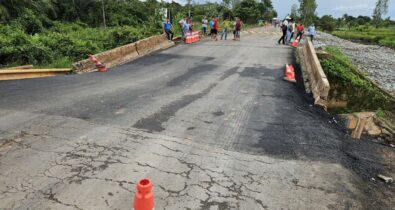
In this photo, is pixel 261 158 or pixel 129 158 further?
pixel 261 158

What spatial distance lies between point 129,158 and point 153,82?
6396 millimetres

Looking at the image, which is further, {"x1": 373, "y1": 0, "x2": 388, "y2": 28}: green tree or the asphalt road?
{"x1": 373, "y1": 0, "x2": 388, "y2": 28}: green tree

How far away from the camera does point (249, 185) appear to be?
17.5 feet

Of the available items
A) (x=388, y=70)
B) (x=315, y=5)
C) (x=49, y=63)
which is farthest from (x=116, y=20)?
(x=315, y=5)

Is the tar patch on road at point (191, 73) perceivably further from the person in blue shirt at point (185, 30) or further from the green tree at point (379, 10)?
the green tree at point (379, 10)

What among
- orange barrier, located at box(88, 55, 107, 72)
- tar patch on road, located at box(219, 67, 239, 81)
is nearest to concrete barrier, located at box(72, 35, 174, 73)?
orange barrier, located at box(88, 55, 107, 72)

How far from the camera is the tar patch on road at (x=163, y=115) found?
24.5 feet

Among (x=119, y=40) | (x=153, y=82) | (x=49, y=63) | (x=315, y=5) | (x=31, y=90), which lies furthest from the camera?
(x=315, y=5)

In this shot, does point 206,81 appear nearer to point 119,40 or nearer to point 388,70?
point 119,40

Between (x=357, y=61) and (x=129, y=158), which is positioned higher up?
(x=129, y=158)

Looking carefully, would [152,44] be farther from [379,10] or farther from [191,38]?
[379,10]

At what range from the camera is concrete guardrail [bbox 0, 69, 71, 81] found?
1128 cm

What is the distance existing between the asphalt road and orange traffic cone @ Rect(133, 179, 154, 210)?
69 centimetres

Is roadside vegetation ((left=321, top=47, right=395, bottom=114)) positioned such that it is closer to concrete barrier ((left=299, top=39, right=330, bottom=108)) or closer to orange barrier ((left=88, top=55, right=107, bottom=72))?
concrete barrier ((left=299, top=39, right=330, bottom=108))
